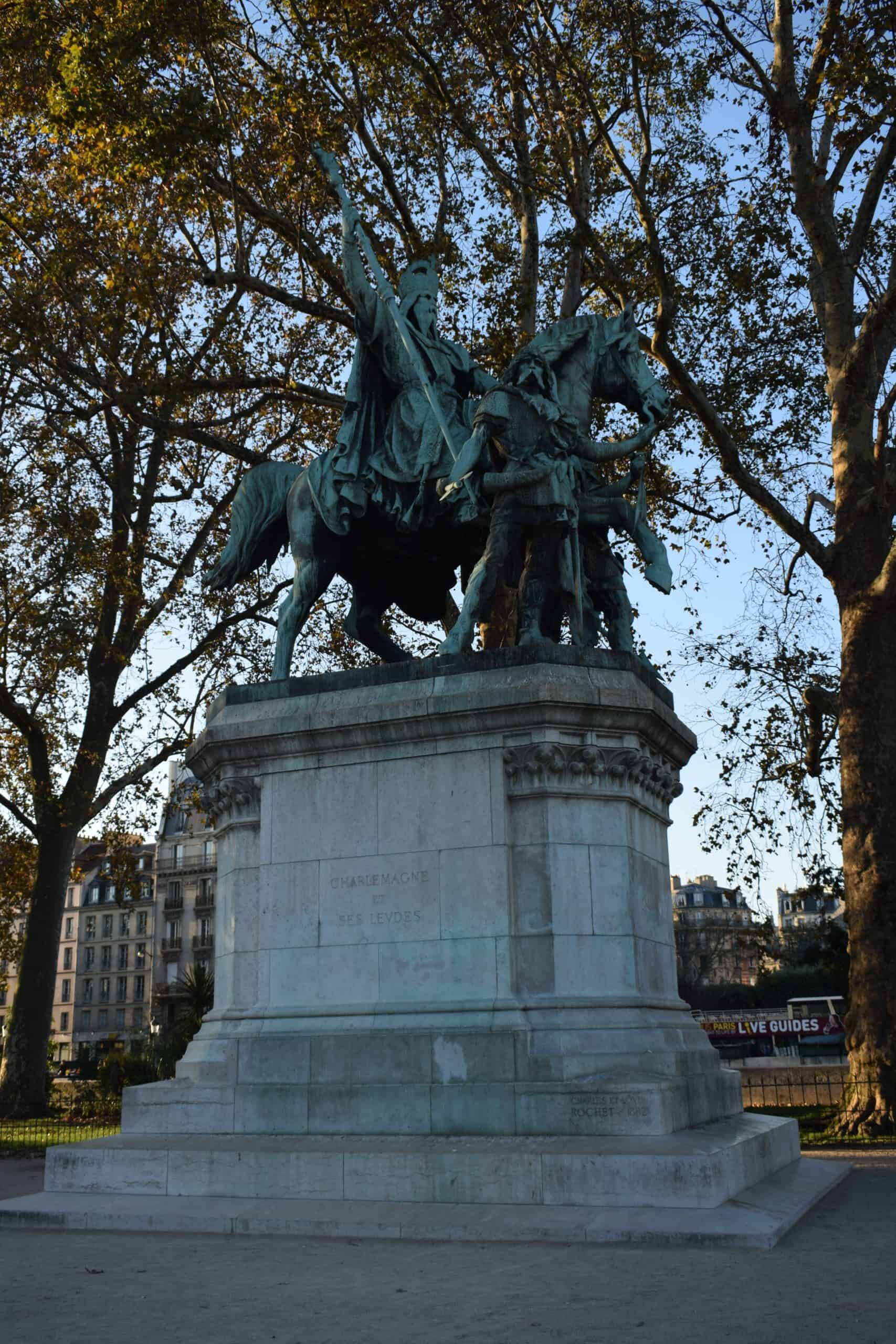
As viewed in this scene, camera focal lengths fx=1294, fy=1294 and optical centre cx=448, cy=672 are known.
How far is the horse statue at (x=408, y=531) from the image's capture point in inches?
454

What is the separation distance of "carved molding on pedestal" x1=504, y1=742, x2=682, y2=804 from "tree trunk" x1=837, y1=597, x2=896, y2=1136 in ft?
28.9

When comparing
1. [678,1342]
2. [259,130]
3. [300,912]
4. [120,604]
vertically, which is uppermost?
[259,130]

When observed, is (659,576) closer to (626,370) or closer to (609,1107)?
(626,370)

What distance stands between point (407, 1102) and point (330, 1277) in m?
2.50

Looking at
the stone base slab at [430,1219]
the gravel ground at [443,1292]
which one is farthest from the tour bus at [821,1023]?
the gravel ground at [443,1292]

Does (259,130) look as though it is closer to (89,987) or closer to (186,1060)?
(186,1060)

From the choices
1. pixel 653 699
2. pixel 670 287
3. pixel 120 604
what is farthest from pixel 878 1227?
pixel 120 604

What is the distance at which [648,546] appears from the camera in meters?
11.4

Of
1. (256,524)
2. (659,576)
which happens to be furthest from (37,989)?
(659,576)

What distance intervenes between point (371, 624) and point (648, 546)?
2983mm

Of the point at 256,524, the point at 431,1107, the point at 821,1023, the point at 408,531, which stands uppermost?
the point at 256,524

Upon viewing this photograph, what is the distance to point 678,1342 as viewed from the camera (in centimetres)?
524

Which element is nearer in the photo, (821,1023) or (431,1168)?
(431,1168)

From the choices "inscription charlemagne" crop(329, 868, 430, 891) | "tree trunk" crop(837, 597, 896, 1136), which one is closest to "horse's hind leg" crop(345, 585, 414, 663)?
"inscription charlemagne" crop(329, 868, 430, 891)
